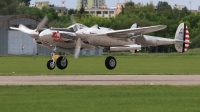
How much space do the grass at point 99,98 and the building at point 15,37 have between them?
231 feet

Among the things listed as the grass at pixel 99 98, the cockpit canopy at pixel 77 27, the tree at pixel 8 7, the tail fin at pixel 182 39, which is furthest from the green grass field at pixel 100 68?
the tree at pixel 8 7

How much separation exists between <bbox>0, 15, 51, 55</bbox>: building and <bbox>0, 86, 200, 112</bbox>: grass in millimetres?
70280

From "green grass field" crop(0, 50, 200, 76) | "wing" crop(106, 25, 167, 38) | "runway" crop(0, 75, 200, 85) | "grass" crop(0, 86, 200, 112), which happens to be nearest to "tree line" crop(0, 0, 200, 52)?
"green grass field" crop(0, 50, 200, 76)

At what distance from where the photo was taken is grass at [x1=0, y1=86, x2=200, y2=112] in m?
22.3

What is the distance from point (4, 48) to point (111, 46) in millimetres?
60245

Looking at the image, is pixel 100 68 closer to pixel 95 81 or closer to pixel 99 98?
pixel 95 81

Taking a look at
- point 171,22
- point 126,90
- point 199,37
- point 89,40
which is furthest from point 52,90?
point 171,22

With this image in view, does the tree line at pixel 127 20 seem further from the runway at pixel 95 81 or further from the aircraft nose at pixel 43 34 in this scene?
the runway at pixel 95 81

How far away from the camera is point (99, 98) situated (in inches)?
1003

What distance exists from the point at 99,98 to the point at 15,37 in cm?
7667

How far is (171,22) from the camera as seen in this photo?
131250mm

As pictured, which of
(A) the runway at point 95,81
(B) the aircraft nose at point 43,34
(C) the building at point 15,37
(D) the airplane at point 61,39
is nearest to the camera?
(A) the runway at point 95,81

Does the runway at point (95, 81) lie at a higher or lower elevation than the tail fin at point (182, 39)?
lower

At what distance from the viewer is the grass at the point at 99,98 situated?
22266 millimetres
